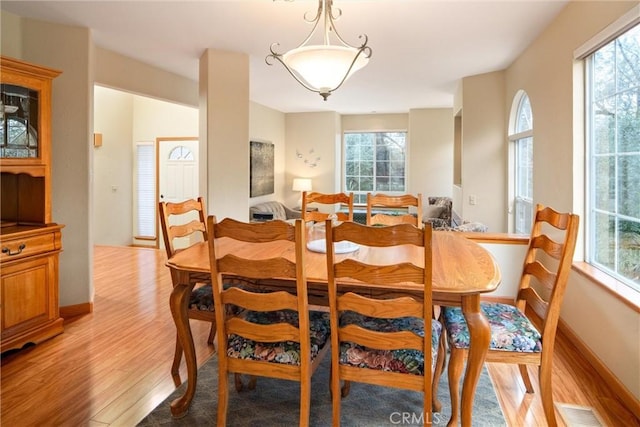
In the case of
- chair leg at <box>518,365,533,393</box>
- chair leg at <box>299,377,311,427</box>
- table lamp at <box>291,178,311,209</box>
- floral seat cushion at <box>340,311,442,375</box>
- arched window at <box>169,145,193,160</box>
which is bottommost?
chair leg at <box>518,365,533,393</box>

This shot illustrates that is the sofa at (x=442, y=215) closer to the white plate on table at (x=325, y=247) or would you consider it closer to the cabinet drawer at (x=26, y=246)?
the white plate on table at (x=325, y=247)

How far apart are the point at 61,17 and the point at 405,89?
4.21 m

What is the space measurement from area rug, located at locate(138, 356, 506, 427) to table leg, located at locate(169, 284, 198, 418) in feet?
0.17

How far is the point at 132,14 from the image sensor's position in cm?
305

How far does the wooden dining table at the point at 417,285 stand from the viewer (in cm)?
166

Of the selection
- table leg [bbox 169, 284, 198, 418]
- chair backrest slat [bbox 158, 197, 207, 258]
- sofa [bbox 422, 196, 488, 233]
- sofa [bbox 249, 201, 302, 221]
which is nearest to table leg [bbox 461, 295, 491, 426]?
table leg [bbox 169, 284, 198, 418]

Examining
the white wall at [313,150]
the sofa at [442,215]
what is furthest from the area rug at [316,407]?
the white wall at [313,150]

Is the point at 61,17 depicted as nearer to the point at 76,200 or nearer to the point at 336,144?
the point at 76,200

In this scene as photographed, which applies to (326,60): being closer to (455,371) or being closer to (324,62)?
(324,62)

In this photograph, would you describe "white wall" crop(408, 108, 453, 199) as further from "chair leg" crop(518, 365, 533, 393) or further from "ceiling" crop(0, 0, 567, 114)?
"chair leg" crop(518, 365, 533, 393)

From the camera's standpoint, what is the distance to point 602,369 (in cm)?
242

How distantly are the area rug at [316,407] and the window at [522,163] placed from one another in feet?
8.19

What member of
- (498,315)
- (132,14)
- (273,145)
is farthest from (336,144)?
(498,315)

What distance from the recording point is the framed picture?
6.71 meters
